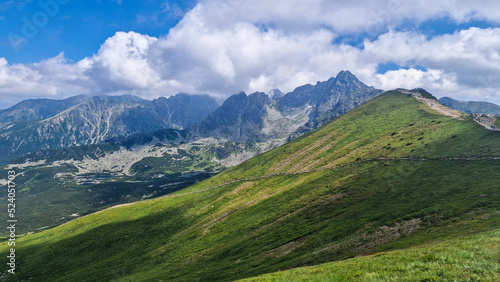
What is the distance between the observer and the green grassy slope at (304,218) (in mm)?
63500

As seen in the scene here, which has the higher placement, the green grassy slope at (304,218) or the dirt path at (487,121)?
the dirt path at (487,121)

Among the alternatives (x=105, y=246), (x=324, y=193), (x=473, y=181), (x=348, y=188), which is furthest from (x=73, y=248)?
(x=473, y=181)

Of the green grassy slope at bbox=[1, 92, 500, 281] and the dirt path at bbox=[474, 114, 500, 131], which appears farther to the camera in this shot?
the dirt path at bbox=[474, 114, 500, 131]

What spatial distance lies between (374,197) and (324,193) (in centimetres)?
2818

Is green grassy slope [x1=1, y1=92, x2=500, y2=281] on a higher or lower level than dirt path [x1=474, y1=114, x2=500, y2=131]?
lower

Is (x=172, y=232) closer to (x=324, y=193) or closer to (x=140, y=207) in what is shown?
(x=140, y=207)

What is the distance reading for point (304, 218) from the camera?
318ft

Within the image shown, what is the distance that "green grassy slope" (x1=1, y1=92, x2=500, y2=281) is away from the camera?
6350 centimetres

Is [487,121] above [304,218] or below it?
above

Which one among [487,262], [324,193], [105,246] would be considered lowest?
[105,246]

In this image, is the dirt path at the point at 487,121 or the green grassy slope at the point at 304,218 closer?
the green grassy slope at the point at 304,218

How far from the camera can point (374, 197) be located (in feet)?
312

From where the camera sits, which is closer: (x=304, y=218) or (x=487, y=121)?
(x=304, y=218)

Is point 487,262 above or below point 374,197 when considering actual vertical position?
above
